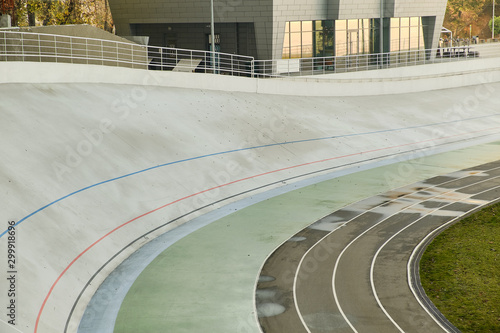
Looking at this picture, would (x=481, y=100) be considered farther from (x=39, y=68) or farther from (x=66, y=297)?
(x=66, y=297)

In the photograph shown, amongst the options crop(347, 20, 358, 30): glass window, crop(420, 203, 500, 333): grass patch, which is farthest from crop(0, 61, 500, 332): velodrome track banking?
crop(347, 20, 358, 30): glass window

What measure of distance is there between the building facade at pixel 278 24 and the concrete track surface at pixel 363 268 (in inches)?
763

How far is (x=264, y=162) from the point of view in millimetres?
26328

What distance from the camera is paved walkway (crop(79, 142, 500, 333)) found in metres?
13.8

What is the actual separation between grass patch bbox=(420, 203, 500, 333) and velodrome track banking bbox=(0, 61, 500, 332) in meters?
7.11

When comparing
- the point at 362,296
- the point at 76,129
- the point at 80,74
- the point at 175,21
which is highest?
the point at 175,21

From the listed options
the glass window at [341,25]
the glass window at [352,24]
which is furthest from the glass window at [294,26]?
the glass window at [352,24]

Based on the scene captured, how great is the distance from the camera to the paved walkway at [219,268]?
13.8 meters

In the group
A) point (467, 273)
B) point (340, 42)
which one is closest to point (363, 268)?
point (467, 273)

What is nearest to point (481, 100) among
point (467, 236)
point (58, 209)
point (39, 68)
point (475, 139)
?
point (475, 139)

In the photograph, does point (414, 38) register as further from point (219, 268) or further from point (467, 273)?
point (219, 268)

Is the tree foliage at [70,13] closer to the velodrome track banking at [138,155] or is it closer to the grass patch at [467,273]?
the velodrome track banking at [138,155]

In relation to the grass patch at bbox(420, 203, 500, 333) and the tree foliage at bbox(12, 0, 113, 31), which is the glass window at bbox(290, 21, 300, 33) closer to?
the tree foliage at bbox(12, 0, 113, 31)

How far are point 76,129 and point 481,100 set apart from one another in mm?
29078
